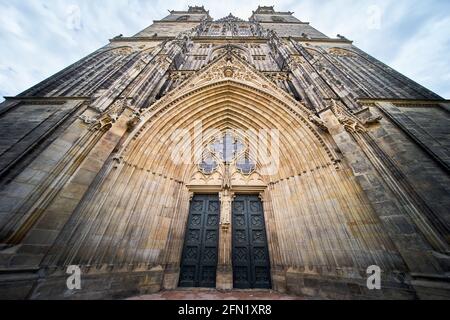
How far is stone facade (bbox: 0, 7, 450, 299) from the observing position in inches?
141

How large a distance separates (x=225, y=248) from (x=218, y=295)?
1.35 meters

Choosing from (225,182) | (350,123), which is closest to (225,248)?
(225,182)

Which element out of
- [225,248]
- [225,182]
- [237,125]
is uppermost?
[237,125]

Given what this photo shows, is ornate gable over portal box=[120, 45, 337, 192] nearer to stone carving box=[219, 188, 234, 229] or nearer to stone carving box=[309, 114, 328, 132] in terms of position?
stone carving box=[309, 114, 328, 132]

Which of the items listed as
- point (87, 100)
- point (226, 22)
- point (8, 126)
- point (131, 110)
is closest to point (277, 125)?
point (131, 110)

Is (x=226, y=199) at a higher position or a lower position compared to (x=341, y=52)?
lower

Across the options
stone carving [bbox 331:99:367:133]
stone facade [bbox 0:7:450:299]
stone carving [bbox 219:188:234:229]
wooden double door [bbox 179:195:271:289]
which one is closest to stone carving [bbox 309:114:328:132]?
stone facade [bbox 0:7:450:299]

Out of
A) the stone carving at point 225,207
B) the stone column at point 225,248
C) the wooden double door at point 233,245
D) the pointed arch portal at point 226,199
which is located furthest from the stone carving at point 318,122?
the stone column at point 225,248

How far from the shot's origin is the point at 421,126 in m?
5.71

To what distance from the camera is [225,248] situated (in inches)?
237

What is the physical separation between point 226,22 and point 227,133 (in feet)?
61.2

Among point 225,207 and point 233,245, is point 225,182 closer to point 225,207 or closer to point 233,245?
point 225,207

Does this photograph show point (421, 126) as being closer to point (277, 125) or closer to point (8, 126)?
point (277, 125)
